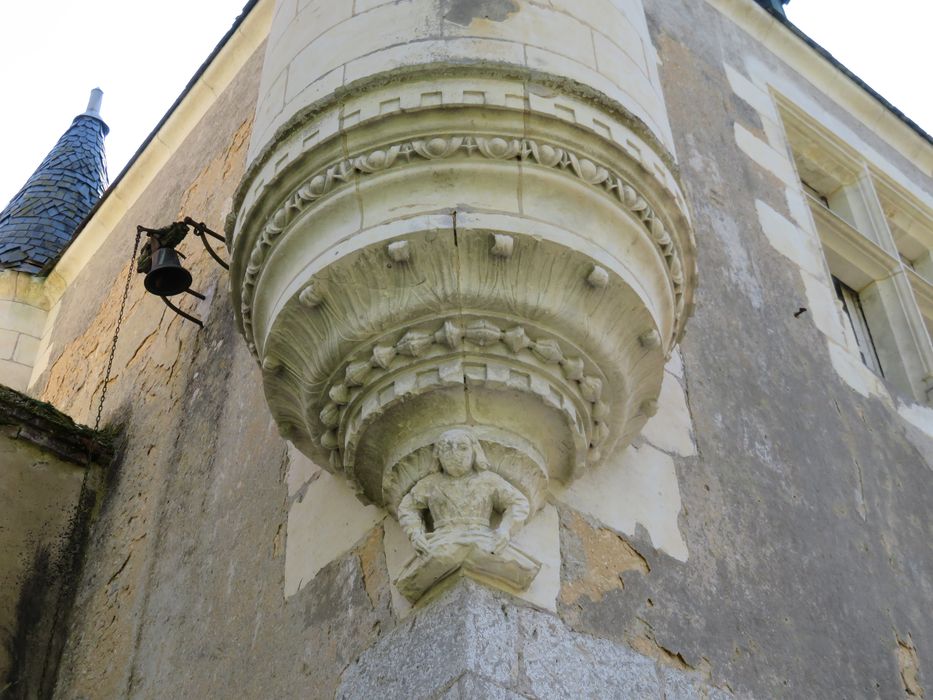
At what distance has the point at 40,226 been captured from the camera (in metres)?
8.48

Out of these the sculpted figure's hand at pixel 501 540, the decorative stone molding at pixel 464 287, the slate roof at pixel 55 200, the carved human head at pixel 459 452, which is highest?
the slate roof at pixel 55 200

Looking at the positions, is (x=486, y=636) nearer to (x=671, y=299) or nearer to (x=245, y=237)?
(x=671, y=299)

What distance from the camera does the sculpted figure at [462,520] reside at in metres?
2.88

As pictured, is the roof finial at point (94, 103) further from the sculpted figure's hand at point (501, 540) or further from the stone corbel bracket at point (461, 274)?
the sculpted figure's hand at point (501, 540)

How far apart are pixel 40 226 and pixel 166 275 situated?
3.81 metres

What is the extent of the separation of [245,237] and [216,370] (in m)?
1.46

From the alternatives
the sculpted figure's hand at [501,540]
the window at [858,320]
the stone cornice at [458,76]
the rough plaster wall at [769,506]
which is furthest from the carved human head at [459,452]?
the window at [858,320]

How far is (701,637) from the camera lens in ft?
10.7

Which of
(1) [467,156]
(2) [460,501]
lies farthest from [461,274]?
(2) [460,501]

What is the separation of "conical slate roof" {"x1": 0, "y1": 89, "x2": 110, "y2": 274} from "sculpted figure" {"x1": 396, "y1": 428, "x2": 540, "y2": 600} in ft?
16.8

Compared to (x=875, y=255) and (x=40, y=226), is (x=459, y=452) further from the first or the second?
(x=40, y=226)

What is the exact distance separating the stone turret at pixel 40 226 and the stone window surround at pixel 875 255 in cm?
394

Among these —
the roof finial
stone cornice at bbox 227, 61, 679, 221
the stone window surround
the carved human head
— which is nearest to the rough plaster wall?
the carved human head

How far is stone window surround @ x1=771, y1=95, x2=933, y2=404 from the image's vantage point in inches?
223
